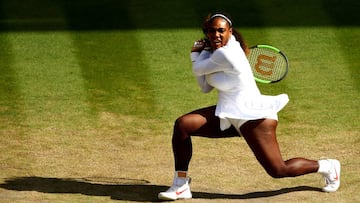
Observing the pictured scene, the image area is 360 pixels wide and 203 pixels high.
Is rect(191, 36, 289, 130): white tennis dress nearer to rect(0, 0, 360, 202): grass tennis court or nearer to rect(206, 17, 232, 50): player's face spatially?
rect(206, 17, 232, 50): player's face

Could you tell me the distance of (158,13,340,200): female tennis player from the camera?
9750 mm

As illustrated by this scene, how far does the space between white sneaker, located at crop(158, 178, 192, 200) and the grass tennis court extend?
6.8 inches

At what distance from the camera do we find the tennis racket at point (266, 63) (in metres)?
10.3

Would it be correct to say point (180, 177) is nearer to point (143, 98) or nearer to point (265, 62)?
point (265, 62)

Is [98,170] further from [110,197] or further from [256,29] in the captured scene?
[256,29]

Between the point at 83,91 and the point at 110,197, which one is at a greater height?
the point at 110,197

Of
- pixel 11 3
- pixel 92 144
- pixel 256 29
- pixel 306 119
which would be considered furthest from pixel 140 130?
pixel 11 3

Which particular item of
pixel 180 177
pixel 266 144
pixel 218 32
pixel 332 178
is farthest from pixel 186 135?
pixel 332 178

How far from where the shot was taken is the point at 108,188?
10445 mm

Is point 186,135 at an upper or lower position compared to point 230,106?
lower

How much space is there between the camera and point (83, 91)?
43.4 ft

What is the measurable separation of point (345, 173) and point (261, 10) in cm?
524

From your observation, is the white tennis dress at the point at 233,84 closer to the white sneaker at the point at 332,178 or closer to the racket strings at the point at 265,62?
the racket strings at the point at 265,62

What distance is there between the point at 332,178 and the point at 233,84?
1351mm
